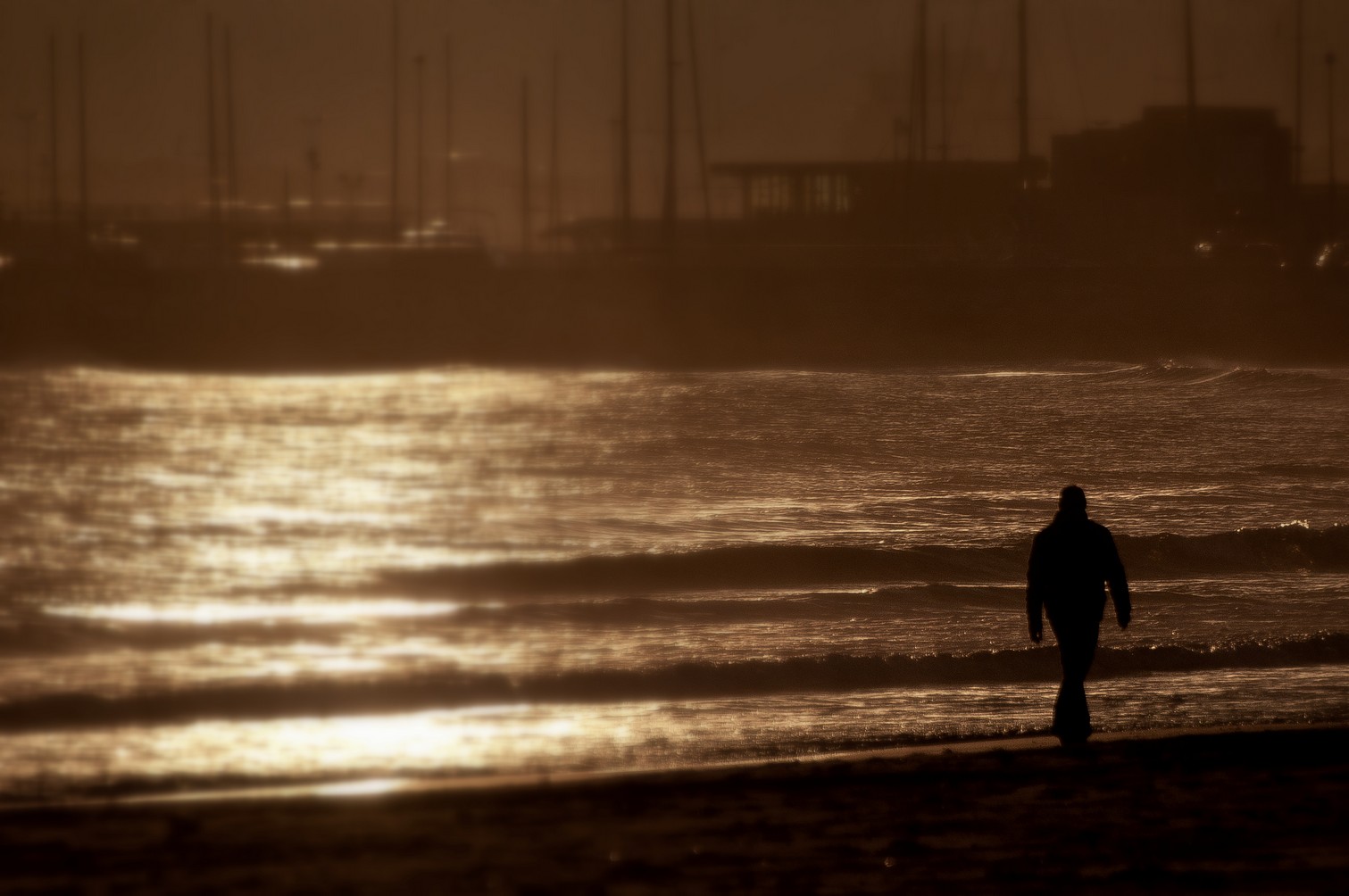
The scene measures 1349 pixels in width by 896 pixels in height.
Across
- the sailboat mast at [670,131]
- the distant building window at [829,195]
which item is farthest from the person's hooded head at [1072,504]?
the distant building window at [829,195]

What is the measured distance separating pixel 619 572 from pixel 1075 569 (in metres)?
11.8

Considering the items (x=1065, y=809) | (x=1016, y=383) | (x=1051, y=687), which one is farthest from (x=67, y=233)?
(x=1065, y=809)

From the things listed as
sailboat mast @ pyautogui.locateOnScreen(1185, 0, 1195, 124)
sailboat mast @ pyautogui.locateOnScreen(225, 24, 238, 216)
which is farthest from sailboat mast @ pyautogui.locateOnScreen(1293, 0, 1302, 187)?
sailboat mast @ pyautogui.locateOnScreen(225, 24, 238, 216)

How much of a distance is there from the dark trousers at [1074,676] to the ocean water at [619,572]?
2.21 feet

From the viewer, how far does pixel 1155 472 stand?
108ft

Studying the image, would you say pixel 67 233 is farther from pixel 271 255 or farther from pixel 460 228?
pixel 460 228

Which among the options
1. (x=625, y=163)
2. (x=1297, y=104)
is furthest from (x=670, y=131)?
(x=1297, y=104)

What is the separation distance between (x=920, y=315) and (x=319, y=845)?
4160 centimetres

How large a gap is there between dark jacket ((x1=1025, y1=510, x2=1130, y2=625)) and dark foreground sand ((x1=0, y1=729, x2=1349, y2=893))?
3.60ft

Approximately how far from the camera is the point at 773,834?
5.62 metres

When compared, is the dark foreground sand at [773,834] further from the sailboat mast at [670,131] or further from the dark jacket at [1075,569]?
the sailboat mast at [670,131]

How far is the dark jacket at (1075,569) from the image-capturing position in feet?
25.5

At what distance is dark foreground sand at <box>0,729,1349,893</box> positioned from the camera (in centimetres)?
Answer: 504

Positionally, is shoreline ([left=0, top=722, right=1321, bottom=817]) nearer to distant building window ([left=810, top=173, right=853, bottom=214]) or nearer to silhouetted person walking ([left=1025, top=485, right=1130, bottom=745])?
silhouetted person walking ([left=1025, top=485, right=1130, bottom=745])
